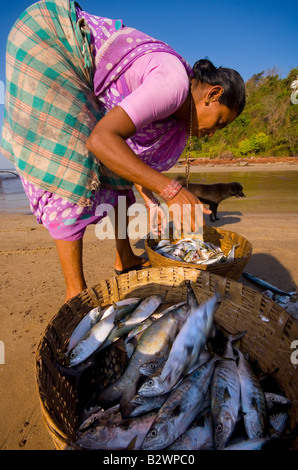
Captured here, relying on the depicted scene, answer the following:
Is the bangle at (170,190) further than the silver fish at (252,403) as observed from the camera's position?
Yes

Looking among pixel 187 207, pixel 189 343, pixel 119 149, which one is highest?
pixel 119 149

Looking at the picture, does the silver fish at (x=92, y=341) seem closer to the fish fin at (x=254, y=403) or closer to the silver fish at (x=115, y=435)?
the silver fish at (x=115, y=435)

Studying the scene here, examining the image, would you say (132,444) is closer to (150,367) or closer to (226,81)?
(150,367)

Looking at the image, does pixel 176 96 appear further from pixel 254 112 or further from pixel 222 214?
pixel 254 112

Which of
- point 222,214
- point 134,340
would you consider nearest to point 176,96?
point 134,340

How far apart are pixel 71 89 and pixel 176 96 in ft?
2.94

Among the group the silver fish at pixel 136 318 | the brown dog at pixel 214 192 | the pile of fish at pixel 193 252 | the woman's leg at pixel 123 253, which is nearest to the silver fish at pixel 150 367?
the silver fish at pixel 136 318

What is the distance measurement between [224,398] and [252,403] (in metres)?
0.15

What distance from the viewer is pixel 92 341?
175cm

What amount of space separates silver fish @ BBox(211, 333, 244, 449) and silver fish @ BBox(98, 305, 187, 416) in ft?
1.15

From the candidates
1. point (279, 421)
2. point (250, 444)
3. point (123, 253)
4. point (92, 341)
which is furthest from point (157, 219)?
point (250, 444)

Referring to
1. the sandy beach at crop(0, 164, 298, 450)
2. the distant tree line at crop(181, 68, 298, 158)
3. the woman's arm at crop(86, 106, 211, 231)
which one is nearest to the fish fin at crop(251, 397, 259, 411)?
the sandy beach at crop(0, 164, 298, 450)

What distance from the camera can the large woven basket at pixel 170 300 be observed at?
1356mm

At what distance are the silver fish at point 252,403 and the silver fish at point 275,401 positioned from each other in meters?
0.08
